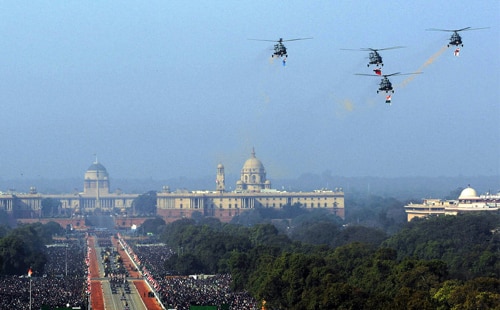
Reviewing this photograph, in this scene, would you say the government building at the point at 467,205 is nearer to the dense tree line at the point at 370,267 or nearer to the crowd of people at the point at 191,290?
the dense tree line at the point at 370,267

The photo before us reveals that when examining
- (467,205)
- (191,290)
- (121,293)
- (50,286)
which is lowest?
(121,293)

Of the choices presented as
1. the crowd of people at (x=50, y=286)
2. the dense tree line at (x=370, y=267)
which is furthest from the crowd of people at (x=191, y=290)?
the crowd of people at (x=50, y=286)

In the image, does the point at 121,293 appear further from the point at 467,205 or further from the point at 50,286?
the point at 467,205

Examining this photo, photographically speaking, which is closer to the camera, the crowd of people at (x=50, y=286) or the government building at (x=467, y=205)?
the crowd of people at (x=50, y=286)

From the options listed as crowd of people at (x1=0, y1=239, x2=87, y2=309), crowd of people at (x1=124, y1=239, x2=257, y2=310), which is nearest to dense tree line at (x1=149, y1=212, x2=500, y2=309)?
crowd of people at (x1=124, y1=239, x2=257, y2=310)

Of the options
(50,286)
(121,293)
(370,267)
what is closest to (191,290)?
(121,293)

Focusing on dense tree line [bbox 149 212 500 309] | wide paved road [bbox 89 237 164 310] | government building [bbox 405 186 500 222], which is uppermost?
government building [bbox 405 186 500 222]

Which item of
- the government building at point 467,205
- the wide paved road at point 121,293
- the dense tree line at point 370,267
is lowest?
the wide paved road at point 121,293

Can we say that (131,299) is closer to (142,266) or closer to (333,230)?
(142,266)

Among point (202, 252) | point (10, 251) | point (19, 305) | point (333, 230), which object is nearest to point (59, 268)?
point (10, 251)

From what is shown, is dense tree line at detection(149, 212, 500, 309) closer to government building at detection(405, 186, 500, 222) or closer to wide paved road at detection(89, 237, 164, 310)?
wide paved road at detection(89, 237, 164, 310)
